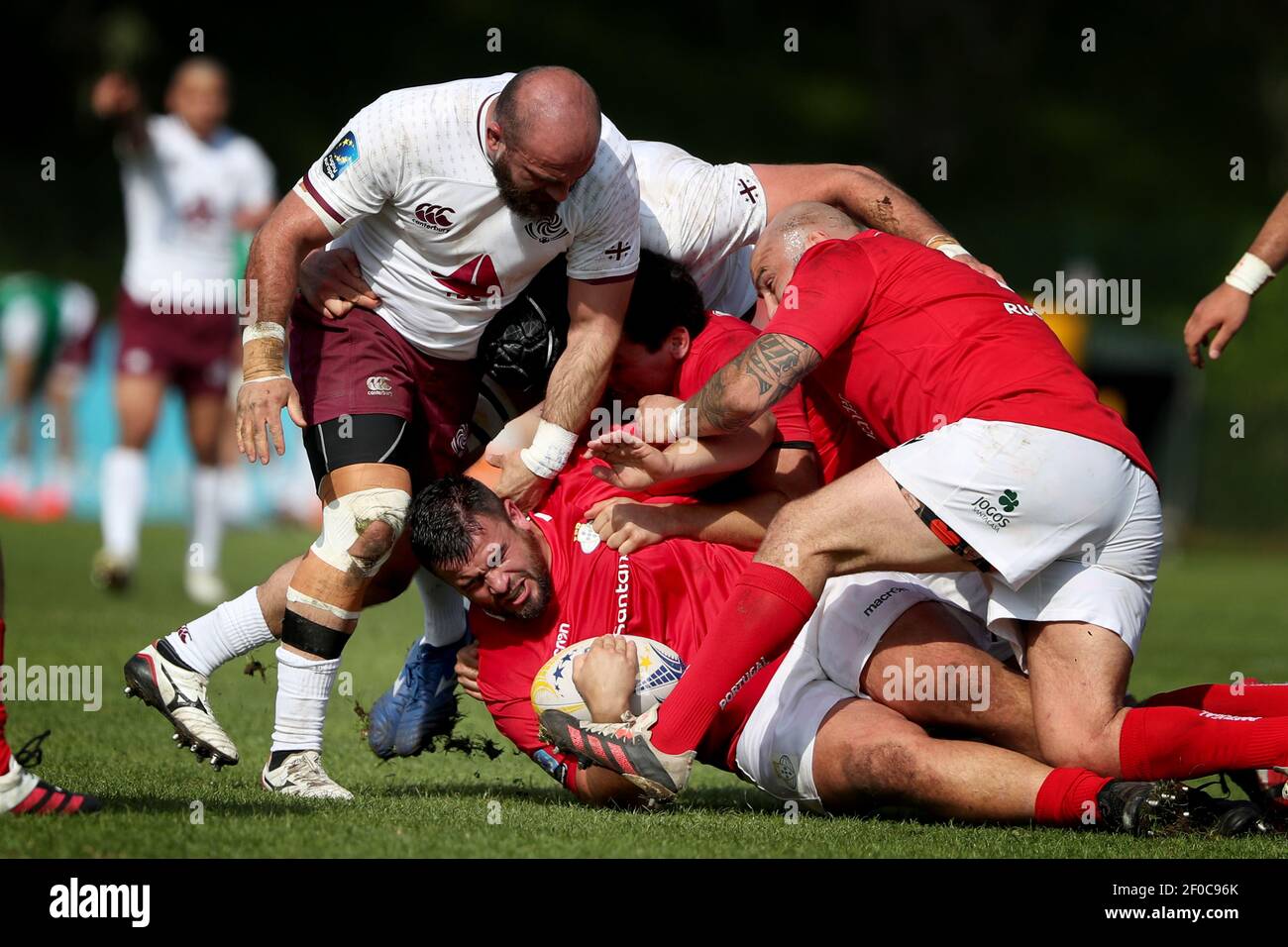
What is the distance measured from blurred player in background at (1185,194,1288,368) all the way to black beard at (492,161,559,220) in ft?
7.82

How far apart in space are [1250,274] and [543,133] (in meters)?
2.85

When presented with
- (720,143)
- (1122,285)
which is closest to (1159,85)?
(720,143)

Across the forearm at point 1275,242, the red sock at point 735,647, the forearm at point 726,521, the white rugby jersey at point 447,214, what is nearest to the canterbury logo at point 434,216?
the white rugby jersey at point 447,214

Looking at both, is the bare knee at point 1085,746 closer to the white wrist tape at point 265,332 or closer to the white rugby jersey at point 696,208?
the white rugby jersey at point 696,208

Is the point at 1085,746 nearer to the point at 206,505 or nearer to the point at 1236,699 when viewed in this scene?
the point at 1236,699

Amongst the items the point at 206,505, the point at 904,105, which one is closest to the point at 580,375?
the point at 206,505

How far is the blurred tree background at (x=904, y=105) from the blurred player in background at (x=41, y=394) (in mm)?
3056

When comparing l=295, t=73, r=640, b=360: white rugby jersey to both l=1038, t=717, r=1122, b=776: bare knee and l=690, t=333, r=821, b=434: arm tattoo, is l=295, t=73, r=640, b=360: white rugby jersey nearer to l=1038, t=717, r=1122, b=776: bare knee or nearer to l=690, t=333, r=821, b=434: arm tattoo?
l=690, t=333, r=821, b=434: arm tattoo

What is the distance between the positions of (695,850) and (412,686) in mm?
2066

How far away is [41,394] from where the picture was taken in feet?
55.4

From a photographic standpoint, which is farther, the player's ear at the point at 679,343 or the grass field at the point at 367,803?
the player's ear at the point at 679,343

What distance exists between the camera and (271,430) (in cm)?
478

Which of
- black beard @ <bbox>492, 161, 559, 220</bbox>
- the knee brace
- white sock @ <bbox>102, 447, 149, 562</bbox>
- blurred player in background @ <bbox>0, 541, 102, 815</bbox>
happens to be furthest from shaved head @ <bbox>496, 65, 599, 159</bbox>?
white sock @ <bbox>102, 447, 149, 562</bbox>

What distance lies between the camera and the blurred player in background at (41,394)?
1666 cm
